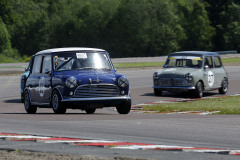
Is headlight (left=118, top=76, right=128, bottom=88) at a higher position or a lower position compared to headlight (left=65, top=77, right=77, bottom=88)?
lower

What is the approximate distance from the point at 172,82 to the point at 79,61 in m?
8.48

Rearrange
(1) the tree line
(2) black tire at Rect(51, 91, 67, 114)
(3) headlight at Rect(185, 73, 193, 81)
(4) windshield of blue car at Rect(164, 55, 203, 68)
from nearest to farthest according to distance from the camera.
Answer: (2) black tire at Rect(51, 91, 67, 114) → (3) headlight at Rect(185, 73, 193, 81) → (4) windshield of blue car at Rect(164, 55, 203, 68) → (1) the tree line

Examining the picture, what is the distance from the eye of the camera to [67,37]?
9819 cm

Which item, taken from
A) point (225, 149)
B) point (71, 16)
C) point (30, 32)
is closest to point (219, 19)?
point (71, 16)

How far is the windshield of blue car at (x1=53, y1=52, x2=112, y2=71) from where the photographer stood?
48.9 ft

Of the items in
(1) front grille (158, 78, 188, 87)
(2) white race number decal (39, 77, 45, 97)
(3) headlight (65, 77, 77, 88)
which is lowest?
(1) front grille (158, 78, 188, 87)

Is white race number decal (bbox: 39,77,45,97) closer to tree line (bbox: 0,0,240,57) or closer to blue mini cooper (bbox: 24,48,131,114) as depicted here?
blue mini cooper (bbox: 24,48,131,114)

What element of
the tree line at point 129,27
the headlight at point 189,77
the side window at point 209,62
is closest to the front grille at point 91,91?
the headlight at point 189,77

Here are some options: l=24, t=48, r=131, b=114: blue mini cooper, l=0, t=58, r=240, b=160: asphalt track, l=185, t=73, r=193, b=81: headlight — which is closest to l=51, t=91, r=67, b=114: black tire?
l=24, t=48, r=131, b=114: blue mini cooper

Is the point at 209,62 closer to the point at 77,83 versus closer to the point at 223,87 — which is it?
the point at 223,87

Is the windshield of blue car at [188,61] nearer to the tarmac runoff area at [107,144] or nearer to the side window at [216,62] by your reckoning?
the side window at [216,62]

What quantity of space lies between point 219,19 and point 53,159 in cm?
8867

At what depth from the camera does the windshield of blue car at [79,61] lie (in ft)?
48.9

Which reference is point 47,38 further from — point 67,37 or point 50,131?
point 50,131
